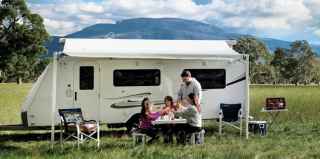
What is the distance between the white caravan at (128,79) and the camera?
12156mm

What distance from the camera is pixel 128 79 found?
12859 mm

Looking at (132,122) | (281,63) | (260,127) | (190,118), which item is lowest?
(260,127)

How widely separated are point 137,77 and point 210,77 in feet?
Result: 6.55

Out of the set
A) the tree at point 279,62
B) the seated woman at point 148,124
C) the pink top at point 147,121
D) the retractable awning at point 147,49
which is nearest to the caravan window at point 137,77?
the retractable awning at point 147,49

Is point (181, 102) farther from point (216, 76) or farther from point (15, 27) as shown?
point (15, 27)

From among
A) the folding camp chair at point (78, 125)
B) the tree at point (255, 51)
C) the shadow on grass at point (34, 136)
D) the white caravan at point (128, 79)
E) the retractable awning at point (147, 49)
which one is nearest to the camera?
the folding camp chair at point (78, 125)

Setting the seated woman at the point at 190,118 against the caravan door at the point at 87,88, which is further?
the caravan door at the point at 87,88

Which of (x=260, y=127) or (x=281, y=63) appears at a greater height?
(x=281, y=63)

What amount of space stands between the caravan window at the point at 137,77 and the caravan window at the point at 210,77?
1.06 metres

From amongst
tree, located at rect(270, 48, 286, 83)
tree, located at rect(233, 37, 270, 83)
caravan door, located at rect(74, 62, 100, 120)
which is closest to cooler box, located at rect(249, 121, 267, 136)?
caravan door, located at rect(74, 62, 100, 120)

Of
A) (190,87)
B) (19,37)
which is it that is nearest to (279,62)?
(19,37)

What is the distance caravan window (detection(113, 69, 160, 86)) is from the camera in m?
12.8

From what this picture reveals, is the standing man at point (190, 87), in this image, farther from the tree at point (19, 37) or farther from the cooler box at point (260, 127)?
the tree at point (19, 37)

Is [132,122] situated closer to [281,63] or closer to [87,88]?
[87,88]
